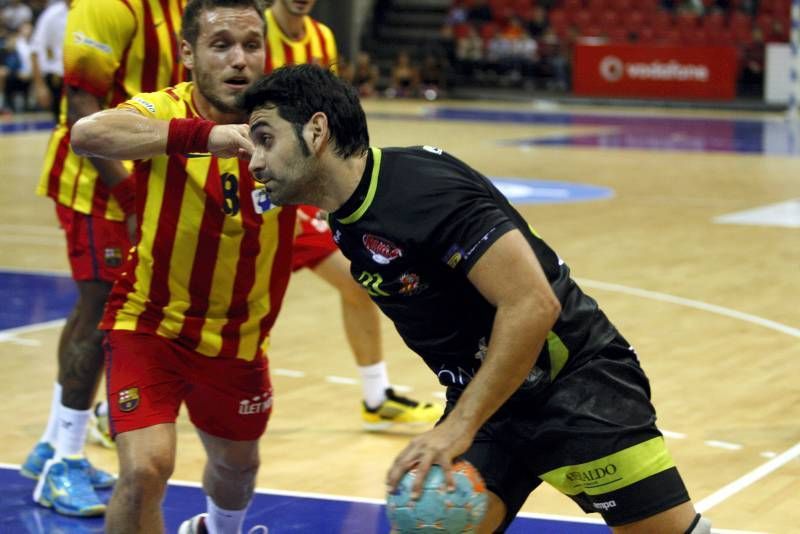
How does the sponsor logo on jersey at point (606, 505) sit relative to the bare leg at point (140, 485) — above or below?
above

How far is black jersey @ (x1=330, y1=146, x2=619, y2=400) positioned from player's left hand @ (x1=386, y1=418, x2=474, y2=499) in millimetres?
380

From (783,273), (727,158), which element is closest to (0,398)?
(783,273)

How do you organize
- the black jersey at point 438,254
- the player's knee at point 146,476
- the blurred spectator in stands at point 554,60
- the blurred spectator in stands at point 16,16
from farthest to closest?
1. the blurred spectator in stands at point 554,60
2. the blurred spectator in stands at point 16,16
3. the player's knee at point 146,476
4. the black jersey at point 438,254

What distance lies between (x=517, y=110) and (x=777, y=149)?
977 centimetres

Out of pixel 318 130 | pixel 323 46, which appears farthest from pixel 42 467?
pixel 318 130

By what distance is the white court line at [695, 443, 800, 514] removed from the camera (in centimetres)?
532

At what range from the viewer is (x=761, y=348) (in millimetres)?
7828

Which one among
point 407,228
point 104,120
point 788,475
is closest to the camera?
point 407,228

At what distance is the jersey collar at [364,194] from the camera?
3340 millimetres

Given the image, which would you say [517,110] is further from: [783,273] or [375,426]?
[375,426]

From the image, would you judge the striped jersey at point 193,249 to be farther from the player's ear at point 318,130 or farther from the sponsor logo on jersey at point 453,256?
the sponsor logo on jersey at point 453,256

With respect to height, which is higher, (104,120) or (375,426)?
(104,120)

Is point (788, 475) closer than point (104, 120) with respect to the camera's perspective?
No

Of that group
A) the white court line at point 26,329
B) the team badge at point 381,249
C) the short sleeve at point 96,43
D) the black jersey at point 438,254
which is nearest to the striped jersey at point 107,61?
the short sleeve at point 96,43
